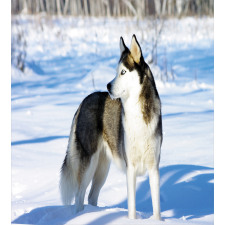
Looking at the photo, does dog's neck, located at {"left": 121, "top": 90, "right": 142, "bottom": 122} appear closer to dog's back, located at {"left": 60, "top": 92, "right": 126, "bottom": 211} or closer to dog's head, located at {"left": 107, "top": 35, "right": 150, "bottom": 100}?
dog's head, located at {"left": 107, "top": 35, "right": 150, "bottom": 100}

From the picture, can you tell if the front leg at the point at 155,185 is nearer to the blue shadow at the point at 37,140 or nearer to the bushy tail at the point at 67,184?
the bushy tail at the point at 67,184

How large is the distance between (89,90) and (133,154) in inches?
299

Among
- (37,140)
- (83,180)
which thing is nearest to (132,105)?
(83,180)

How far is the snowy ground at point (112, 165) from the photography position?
4.20m

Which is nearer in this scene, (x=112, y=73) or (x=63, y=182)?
(x=63, y=182)

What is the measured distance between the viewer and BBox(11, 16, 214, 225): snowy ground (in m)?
4.20

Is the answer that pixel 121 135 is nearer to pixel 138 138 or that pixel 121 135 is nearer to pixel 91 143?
pixel 138 138

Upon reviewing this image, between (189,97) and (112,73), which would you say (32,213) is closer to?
(189,97)

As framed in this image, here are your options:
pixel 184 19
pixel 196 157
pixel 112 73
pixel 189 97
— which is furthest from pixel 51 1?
pixel 196 157

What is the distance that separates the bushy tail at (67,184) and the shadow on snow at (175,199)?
0.51ft

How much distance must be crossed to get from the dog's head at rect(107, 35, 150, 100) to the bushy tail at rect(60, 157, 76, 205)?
1.23 m
